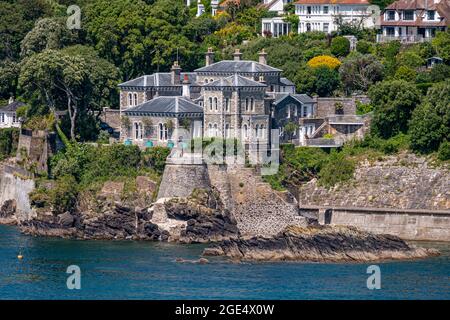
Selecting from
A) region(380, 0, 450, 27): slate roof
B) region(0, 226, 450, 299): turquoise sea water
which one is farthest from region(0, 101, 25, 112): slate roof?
region(380, 0, 450, 27): slate roof

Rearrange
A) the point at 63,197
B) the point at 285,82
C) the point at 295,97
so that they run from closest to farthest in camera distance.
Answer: the point at 63,197 → the point at 295,97 → the point at 285,82

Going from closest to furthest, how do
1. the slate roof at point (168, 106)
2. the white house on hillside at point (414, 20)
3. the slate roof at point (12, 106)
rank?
the slate roof at point (168, 106) < the slate roof at point (12, 106) < the white house on hillside at point (414, 20)

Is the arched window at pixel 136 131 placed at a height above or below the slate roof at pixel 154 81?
below

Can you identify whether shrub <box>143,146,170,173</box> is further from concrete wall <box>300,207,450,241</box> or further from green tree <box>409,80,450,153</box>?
green tree <box>409,80,450,153</box>

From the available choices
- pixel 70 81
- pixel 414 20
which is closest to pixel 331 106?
pixel 414 20

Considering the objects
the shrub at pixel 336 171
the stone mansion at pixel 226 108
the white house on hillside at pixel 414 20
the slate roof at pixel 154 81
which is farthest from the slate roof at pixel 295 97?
the white house on hillside at pixel 414 20

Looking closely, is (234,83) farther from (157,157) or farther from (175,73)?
(175,73)

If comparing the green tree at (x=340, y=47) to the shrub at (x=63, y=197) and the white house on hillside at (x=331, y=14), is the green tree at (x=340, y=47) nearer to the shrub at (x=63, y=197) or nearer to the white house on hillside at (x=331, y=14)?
the white house on hillside at (x=331, y=14)
